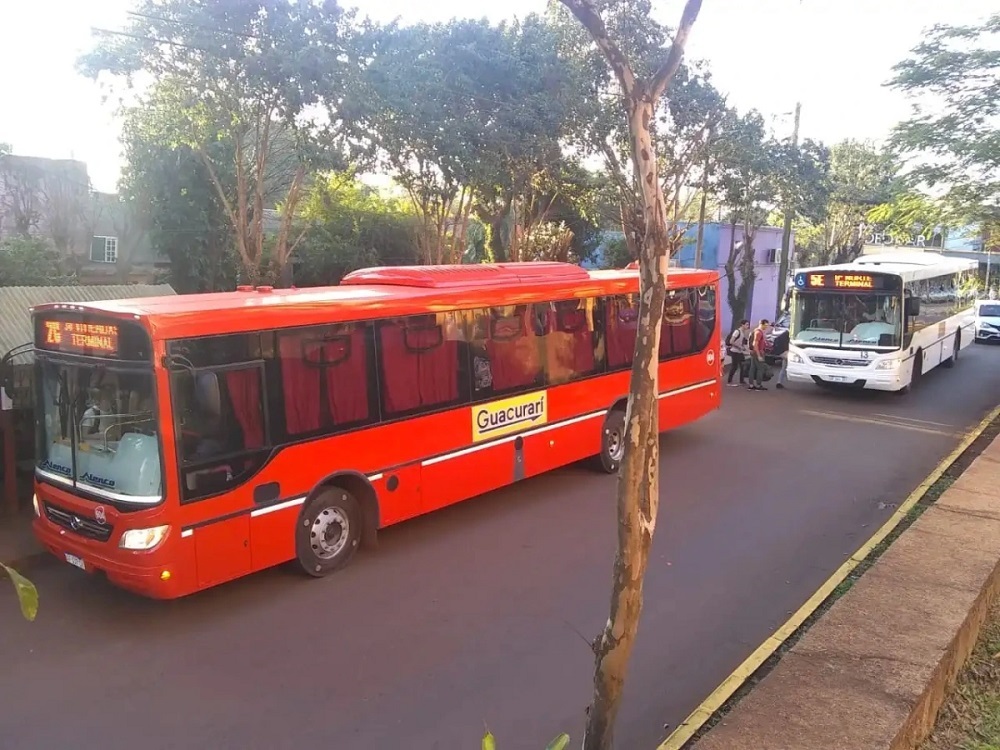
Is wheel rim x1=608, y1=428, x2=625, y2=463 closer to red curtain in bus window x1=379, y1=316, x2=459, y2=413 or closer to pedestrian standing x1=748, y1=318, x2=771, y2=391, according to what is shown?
red curtain in bus window x1=379, y1=316, x2=459, y2=413

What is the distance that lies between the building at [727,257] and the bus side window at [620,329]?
1390 cm

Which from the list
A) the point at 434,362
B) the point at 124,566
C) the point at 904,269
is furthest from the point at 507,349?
the point at 904,269

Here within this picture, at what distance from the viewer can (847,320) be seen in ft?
53.8

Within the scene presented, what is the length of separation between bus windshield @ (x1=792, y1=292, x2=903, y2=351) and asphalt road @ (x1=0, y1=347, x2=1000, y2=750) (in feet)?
21.5

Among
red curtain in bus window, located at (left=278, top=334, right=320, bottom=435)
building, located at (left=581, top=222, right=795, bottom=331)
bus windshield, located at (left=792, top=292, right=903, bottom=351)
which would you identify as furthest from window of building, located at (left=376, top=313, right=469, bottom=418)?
building, located at (left=581, top=222, right=795, bottom=331)

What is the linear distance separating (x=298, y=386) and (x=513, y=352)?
3.00m

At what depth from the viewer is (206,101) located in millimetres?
12922

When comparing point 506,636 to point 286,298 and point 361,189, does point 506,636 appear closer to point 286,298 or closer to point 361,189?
point 286,298

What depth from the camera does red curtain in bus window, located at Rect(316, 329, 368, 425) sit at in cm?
745

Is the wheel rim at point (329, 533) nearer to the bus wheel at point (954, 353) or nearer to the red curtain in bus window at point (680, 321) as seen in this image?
the red curtain in bus window at point (680, 321)

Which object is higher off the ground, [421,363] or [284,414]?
[421,363]

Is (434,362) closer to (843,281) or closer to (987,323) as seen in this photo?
(843,281)

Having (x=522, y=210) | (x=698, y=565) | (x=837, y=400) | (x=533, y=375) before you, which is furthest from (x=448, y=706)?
(x=522, y=210)

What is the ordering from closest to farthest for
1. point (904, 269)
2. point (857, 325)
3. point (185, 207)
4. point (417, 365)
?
1. point (417, 365)
2. point (857, 325)
3. point (904, 269)
4. point (185, 207)
